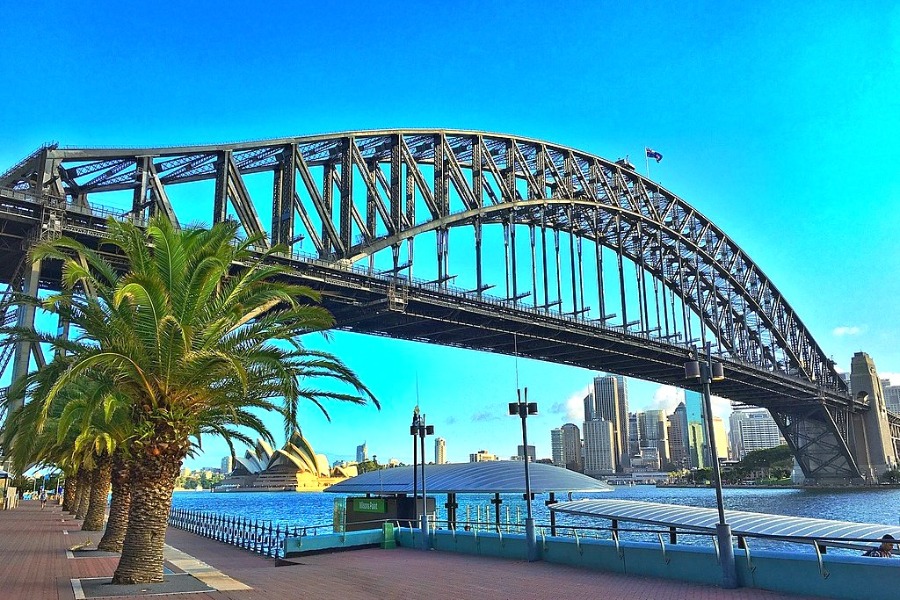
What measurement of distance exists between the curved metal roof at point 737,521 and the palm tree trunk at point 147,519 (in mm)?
12040

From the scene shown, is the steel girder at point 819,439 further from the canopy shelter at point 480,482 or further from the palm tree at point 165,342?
the palm tree at point 165,342

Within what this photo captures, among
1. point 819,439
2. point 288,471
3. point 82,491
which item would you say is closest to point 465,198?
point 82,491

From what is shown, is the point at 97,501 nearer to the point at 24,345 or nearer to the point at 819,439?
the point at 24,345

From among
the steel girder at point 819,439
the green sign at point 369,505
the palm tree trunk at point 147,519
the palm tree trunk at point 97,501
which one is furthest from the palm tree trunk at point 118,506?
the steel girder at point 819,439

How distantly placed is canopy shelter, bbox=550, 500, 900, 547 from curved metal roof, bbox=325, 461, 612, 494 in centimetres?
635

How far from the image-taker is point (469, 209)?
68.2m

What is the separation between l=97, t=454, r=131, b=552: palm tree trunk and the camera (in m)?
23.7

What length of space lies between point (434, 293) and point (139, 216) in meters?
23.5

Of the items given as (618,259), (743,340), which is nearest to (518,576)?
(618,259)

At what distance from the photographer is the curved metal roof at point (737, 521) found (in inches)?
654

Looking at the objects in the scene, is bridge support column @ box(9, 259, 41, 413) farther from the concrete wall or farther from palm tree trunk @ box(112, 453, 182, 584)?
the concrete wall

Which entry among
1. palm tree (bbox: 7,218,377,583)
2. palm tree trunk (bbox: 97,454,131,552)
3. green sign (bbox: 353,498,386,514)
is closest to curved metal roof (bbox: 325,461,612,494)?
→ green sign (bbox: 353,498,386,514)

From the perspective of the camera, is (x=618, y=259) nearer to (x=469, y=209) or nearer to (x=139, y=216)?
(x=469, y=209)

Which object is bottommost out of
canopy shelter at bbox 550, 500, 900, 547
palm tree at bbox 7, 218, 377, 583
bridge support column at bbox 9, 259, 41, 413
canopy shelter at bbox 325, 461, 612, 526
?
canopy shelter at bbox 550, 500, 900, 547
